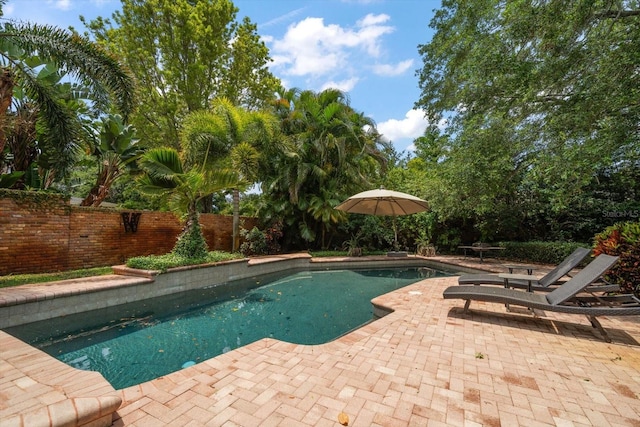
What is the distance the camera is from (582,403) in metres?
2.48

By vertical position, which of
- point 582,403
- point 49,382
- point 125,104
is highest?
point 125,104

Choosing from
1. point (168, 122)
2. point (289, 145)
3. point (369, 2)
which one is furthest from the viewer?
point (168, 122)

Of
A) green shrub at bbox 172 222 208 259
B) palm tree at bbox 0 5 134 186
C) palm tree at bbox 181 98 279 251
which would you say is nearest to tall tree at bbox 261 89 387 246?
palm tree at bbox 181 98 279 251

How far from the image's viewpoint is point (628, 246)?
18.9ft

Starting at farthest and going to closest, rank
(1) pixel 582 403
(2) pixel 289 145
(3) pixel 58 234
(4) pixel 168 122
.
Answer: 1. (4) pixel 168 122
2. (2) pixel 289 145
3. (3) pixel 58 234
4. (1) pixel 582 403

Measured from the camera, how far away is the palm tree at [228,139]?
10914mm

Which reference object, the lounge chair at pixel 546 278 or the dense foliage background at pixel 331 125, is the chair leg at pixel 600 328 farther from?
the dense foliage background at pixel 331 125

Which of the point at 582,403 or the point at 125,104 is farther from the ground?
the point at 125,104

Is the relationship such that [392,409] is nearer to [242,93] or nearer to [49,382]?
[49,382]

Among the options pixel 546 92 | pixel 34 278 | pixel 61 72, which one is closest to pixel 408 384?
pixel 34 278

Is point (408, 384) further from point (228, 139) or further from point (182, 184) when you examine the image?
point (228, 139)

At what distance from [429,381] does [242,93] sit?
18532 millimetres

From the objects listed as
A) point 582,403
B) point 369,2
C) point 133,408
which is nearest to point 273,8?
point 369,2

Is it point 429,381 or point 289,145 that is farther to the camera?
point 289,145
